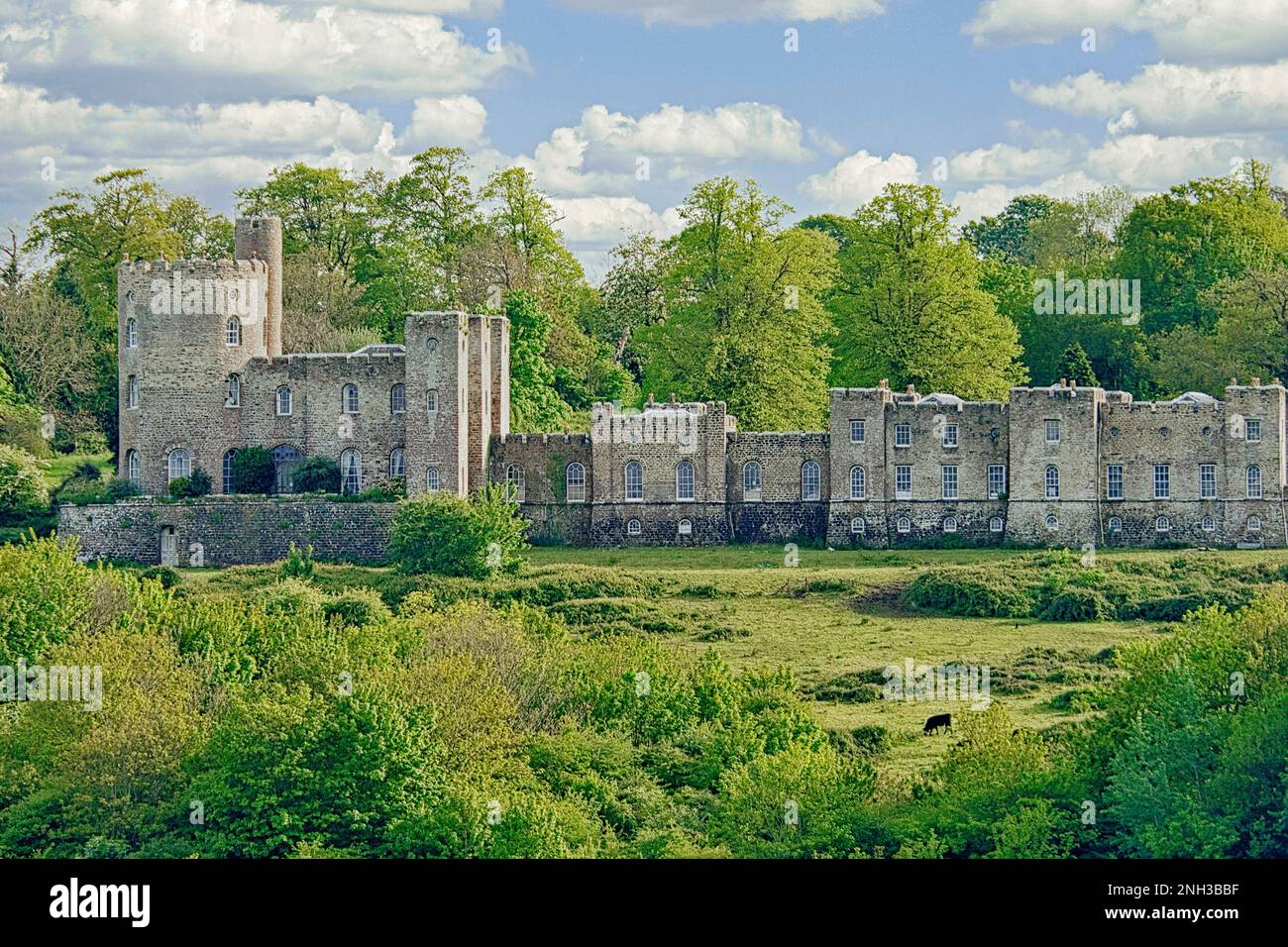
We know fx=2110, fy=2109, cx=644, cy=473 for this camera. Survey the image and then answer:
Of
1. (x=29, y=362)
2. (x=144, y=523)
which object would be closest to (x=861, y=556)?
(x=144, y=523)

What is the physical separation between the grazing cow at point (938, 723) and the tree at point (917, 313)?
27180 mm

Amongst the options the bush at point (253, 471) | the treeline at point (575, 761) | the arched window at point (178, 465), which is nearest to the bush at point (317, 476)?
the bush at point (253, 471)

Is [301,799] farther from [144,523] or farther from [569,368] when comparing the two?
[569,368]

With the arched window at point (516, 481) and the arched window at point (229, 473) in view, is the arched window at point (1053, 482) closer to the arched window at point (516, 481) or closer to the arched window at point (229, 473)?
the arched window at point (516, 481)

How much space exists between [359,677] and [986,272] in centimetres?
4694

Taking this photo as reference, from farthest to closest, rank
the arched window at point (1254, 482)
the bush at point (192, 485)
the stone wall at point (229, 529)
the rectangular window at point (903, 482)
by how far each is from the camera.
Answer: the bush at point (192, 485)
the rectangular window at point (903, 482)
the stone wall at point (229, 529)
the arched window at point (1254, 482)

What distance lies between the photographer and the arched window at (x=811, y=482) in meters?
63.6

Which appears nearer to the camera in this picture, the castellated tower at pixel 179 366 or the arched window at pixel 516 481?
the arched window at pixel 516 481

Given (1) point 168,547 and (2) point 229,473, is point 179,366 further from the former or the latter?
(1) point 168,547

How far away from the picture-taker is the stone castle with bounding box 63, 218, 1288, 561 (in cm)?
6097

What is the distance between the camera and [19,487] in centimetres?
6303

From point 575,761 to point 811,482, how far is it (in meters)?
25.5
